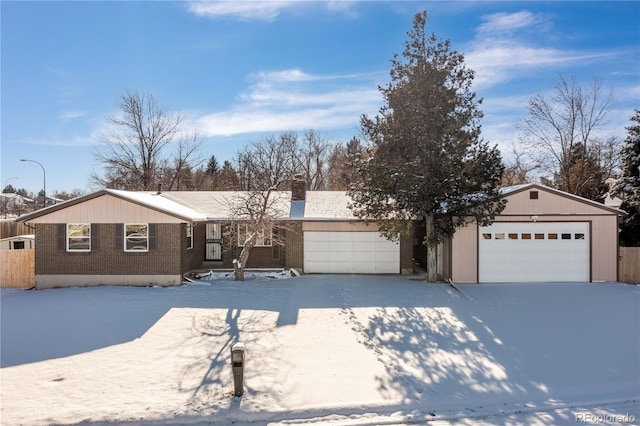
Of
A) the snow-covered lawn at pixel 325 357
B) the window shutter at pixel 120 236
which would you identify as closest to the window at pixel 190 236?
the window shutter at pixel 120 236

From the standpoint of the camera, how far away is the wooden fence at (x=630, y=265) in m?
15.7

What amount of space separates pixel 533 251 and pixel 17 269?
809 inches

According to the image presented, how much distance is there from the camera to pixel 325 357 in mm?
7867

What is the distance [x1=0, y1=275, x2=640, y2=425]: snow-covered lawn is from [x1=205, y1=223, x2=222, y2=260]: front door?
5986 millimetres

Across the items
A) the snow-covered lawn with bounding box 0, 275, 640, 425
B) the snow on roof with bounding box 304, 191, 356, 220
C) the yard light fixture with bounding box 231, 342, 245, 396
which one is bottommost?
the snow-covered lawn with bounding box 0, 275, 640, 425

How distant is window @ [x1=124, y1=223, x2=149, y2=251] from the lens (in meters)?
15.5

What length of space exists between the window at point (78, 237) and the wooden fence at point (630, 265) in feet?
70.2

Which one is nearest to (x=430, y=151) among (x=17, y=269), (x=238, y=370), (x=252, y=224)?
(x=252, y=224)

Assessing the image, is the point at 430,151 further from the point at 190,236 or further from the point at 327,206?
the point at 190,236

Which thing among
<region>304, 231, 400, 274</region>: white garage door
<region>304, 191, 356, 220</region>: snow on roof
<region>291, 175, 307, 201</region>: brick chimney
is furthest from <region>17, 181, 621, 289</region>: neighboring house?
<region>291, 175, 307, 201</region>: brick chimney

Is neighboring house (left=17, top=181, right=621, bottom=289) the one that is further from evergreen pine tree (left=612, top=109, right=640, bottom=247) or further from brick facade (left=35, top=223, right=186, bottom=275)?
evergreen pine tree (left=612, top=109, right=640, bottom=247)

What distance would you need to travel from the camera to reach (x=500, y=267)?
50.1 ft

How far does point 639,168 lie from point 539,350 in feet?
60.7

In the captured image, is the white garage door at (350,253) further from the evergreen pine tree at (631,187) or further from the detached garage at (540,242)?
the evergreen pine tree at (631,187)
